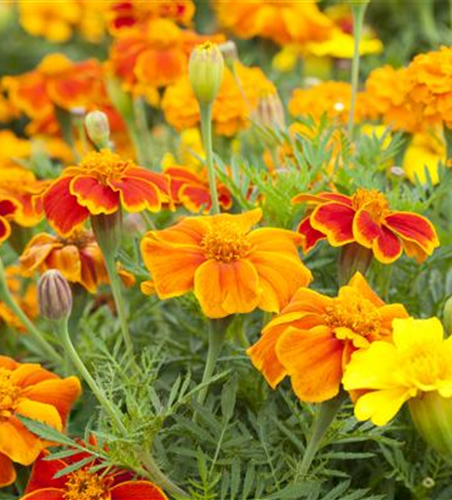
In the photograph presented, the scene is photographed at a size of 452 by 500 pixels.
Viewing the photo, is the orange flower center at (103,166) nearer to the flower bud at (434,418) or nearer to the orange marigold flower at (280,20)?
the flower bud at (434,418)

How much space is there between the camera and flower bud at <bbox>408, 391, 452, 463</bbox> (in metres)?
0.79

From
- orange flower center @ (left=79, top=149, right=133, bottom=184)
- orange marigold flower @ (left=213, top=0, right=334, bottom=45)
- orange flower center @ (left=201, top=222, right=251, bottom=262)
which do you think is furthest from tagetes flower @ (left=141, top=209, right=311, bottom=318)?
orange marigold flower @ (left=213, top=0, right=334, bottom=45)

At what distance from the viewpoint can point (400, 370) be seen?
0.78 meters

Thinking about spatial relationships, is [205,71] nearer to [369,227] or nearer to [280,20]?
[369,227]

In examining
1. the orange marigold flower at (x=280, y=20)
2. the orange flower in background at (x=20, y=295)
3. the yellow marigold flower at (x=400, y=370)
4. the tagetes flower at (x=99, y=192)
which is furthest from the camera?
the orange marigold flower at (x=280, y=20)

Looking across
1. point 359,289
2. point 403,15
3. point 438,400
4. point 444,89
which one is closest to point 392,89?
point 444,89

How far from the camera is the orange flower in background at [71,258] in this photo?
1.08 meters

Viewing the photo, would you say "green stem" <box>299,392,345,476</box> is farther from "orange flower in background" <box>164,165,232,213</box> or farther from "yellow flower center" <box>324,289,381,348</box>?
"orange flower in background" <box>164,165,232,213</box>

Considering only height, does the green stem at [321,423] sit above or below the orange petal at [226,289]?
below

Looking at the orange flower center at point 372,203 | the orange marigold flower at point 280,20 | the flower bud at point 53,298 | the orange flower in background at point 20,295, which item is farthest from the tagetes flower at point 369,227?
the orange marigold flower at point 280,20

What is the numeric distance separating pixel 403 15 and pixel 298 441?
1552mm

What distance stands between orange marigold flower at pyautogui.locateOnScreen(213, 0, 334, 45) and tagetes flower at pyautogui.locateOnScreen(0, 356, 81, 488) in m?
0.85

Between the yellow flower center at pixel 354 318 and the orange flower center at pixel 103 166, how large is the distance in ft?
0.93

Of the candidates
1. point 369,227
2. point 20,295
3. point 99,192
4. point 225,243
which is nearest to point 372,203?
point 369,227
